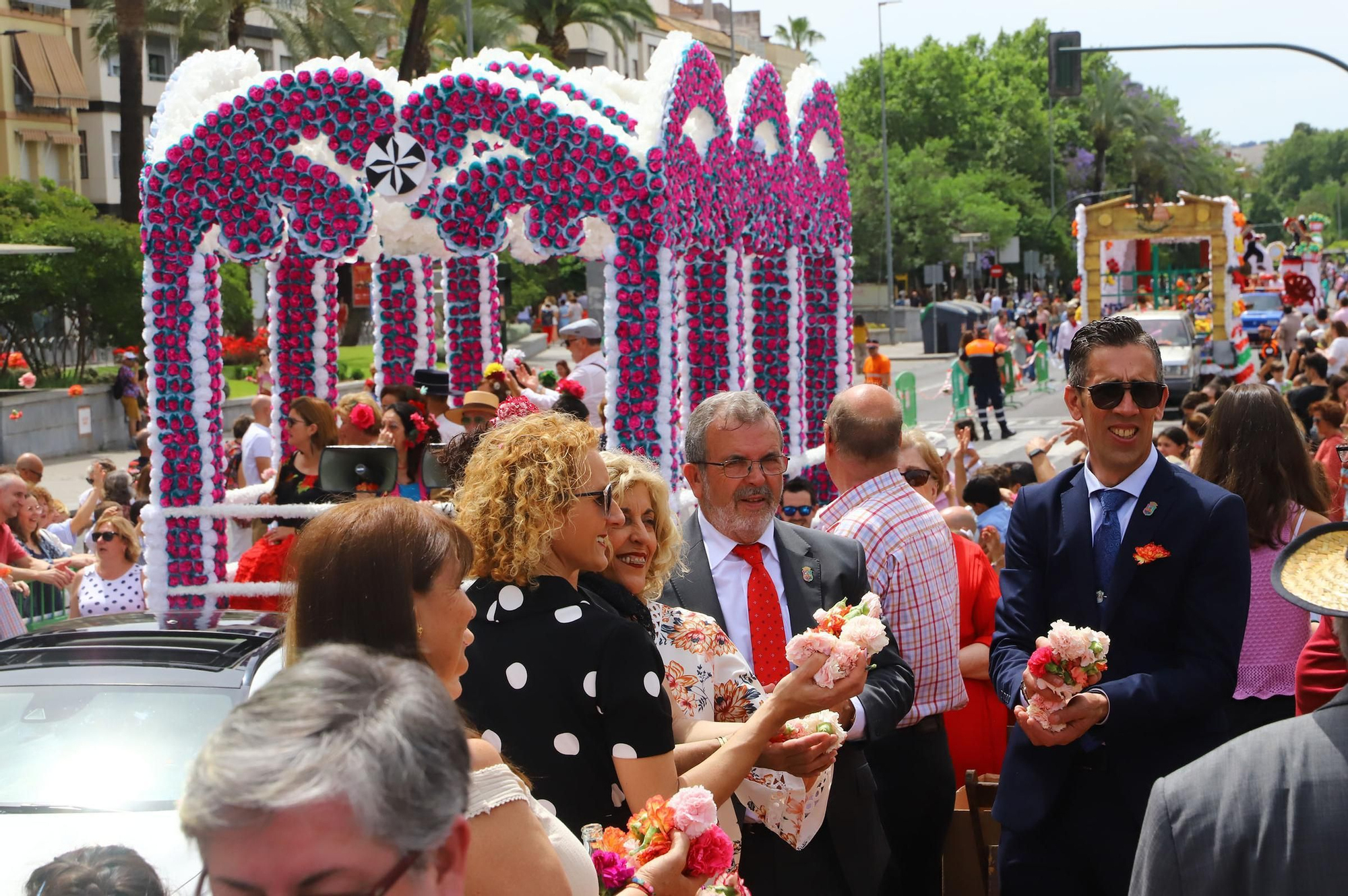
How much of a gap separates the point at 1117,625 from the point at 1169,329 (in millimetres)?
25246

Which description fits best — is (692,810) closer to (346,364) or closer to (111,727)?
(111,727)

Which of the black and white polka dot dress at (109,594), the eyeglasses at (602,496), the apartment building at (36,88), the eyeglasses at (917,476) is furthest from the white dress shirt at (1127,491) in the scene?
the apartment building at (36,88)

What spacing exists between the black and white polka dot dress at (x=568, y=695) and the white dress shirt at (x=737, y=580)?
1138mm

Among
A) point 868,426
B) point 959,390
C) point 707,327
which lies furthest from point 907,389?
point 868,426

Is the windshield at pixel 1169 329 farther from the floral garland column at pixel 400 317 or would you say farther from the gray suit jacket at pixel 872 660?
the gray suit jacket at pixel 872 660

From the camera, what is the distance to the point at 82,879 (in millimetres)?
3092

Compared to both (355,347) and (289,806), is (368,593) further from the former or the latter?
(355,347)

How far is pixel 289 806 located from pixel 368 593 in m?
0.89

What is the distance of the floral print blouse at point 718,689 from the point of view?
3.53m

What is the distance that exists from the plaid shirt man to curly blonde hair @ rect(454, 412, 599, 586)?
1560mm

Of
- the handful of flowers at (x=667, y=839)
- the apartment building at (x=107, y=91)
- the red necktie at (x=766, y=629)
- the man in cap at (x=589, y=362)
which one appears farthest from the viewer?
the apartment building at (x=107, y=91)

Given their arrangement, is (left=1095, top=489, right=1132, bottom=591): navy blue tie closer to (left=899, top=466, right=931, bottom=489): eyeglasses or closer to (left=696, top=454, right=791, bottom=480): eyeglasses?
(left=696, top=454, right=791, bottom=480): eyeglasses

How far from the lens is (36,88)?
43688 millimetres

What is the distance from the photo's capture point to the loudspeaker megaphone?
7961 millimetres
